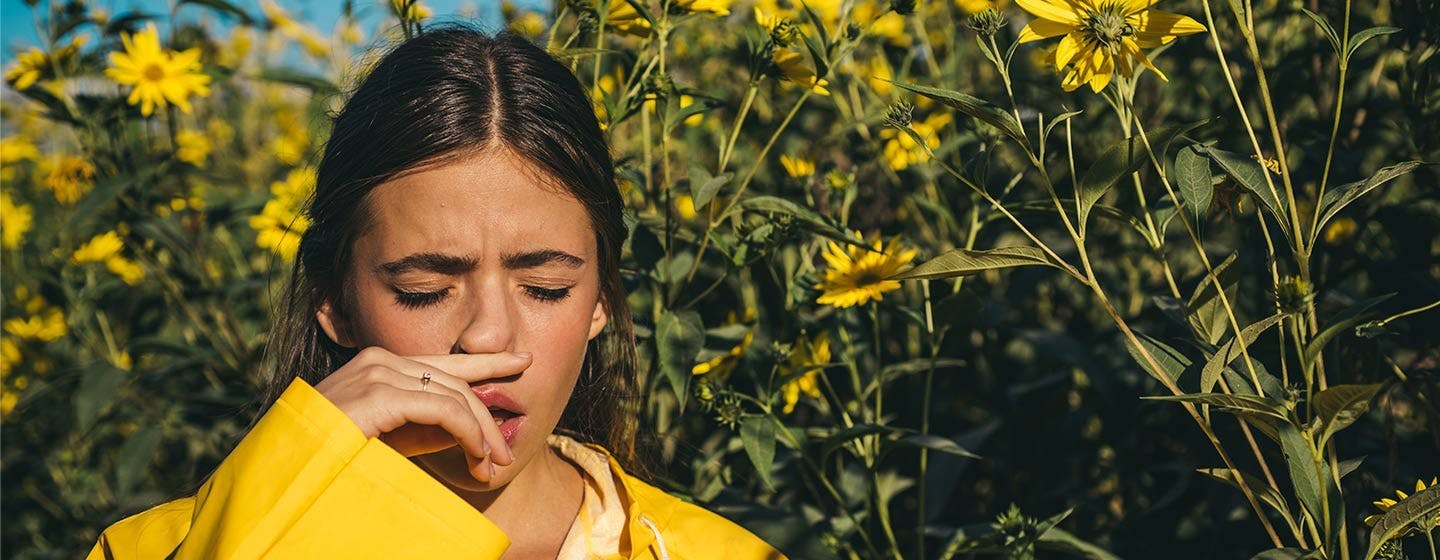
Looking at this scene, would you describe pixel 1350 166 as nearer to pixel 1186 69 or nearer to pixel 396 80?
pixel 1186 69

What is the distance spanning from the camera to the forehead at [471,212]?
103 centimetres

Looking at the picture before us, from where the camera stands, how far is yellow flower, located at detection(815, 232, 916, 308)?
131cm

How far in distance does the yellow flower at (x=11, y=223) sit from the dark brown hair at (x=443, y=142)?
1.77 metres

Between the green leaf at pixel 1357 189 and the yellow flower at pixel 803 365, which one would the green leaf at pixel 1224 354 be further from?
the yellow flower at pixel 803 365

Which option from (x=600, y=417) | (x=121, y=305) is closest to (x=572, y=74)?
(x=600, y=417)

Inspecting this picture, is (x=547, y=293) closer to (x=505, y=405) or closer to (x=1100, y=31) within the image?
(x=505, y=405)

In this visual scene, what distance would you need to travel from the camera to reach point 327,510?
881 millimetres

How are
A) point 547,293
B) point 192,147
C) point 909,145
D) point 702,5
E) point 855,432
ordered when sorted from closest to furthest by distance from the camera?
point 547,293, point 855,432, point 702,5, point 909,145, point 192,147

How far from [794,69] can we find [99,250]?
5.33 ft

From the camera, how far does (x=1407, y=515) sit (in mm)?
904

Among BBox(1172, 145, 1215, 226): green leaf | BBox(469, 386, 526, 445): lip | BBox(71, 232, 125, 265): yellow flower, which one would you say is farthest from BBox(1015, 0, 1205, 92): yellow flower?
BBox(71, 232, 125, 265): yellow flower

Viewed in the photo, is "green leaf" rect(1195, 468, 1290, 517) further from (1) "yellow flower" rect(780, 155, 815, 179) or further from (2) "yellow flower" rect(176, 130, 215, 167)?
(2) "yellow flower" rect(176, 130, 215, 167)

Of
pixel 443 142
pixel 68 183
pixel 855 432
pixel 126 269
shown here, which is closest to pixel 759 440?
pixel 855 432

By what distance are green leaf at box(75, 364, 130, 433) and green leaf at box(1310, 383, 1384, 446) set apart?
1.75 meters
